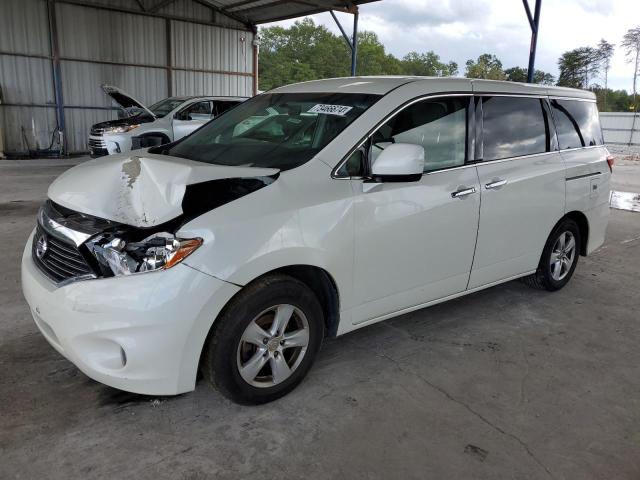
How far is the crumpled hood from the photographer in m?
2.40

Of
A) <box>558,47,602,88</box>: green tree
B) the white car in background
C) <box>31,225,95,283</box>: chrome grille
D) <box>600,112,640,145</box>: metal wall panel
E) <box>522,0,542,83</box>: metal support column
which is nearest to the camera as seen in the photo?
<box>31,225,95,283</box>: chrome grille

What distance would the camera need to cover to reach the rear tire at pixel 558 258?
4383mm

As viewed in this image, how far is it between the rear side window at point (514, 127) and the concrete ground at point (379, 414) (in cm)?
133

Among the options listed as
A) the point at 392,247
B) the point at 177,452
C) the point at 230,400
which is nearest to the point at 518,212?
the point at 392,247

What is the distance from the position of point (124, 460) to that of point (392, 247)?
1757mm

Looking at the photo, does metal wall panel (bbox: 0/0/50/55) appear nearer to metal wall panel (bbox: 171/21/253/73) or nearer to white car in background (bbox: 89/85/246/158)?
metal wall panel (bbox: 171/21/253/73)

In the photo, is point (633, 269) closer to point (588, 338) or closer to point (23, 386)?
point (588, 338)

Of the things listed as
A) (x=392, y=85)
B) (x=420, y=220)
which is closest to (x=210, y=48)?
(x=392, y=85)

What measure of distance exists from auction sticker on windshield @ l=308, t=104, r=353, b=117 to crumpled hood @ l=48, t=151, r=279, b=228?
66 cm

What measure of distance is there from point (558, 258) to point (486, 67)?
87266mm

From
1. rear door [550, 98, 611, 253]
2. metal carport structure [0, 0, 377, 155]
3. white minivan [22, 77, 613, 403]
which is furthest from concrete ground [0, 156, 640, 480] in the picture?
metal carport structure [0, 0, 377, 155]

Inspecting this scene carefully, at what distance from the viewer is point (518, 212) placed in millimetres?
3828

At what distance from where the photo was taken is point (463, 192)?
3.36 m

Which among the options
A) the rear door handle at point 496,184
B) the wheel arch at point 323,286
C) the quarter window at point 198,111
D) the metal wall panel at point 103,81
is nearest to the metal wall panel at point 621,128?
the metal wall panel at point 103,81
